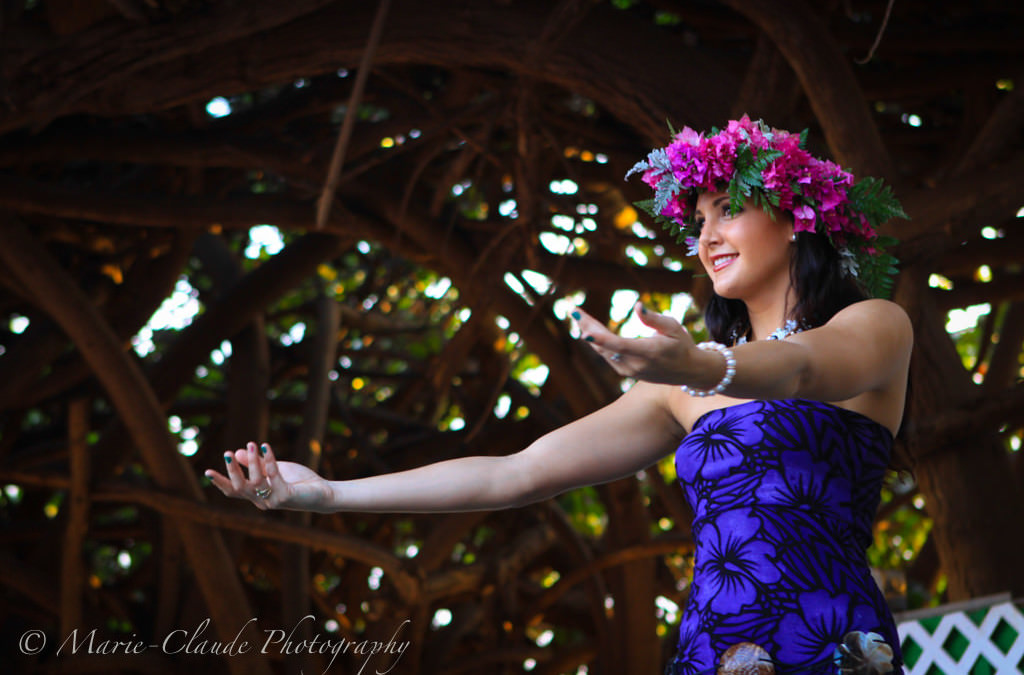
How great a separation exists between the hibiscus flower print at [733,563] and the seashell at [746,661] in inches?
2.4

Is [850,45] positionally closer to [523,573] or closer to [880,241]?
[880,241]

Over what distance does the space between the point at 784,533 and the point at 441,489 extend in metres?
0.50

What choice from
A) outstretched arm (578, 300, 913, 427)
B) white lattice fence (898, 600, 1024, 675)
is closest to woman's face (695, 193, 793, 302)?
outstretched arm (578, 300, 913, 427)

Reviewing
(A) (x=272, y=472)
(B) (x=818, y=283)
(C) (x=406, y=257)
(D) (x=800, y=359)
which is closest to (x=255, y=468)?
(A) (x=272, y=472)

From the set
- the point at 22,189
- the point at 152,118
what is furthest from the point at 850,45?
the point at 22,189

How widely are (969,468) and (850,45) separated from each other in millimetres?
1544

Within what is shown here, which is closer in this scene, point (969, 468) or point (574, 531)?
point (969, 468)

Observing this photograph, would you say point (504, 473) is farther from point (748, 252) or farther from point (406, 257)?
point (406, 257)

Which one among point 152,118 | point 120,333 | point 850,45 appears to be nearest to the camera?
point 850,45

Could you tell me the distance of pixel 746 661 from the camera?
1.44 meters

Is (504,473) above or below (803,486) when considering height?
above

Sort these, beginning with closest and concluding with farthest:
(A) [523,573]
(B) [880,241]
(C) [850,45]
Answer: (B) [880,241] → (C) [850,45] → (A) [523,573]

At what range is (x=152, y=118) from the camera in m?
4.05

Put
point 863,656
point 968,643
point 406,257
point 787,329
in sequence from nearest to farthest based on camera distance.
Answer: point 863,656
point 787,329
point 968,643
point 406,257
